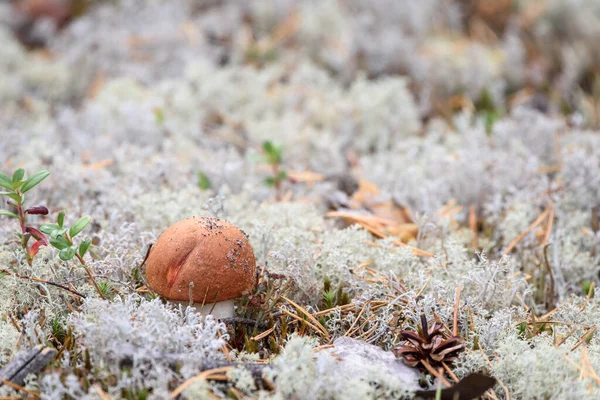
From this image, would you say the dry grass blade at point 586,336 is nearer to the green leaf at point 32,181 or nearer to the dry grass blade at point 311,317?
the dry grass blade at point 311,317

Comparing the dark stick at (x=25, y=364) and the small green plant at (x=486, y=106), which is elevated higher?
the dark stick at (x=25, y=364)

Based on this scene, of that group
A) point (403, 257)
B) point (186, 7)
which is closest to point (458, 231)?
point (403, 257)

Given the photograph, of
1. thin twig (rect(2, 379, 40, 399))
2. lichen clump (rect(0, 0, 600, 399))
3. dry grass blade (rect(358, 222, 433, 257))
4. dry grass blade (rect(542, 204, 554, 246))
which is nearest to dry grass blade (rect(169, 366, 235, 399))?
lichen clump (rect(0, 0, 600, 399))

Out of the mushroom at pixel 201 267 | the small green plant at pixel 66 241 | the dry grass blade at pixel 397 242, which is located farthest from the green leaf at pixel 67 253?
the dry grass blade at pixel 397 242

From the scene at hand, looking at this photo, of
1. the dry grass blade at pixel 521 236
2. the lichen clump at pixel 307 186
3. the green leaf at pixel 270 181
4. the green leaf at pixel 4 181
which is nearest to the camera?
the lichen clump at pixel 307 186

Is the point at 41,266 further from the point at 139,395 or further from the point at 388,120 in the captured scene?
the point at 388,120

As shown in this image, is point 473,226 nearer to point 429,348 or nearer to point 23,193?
point 429,348
